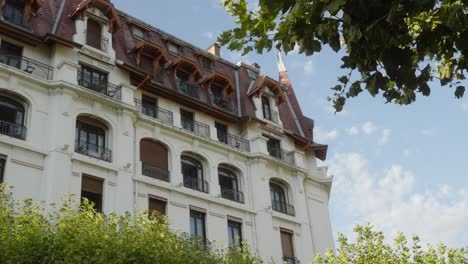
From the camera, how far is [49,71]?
2402 centimetres

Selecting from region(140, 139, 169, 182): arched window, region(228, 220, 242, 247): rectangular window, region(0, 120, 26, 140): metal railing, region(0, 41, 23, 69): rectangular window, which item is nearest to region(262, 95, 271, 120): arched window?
region(228, 220, 242, 247): rectangular window

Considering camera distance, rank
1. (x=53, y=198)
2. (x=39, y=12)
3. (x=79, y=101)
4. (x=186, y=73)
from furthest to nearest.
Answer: (x=186, y=73) → (x=39, y=12) → (x=79, y=101) → (x=53, y=198)

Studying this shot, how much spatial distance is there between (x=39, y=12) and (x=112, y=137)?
605 centimetres

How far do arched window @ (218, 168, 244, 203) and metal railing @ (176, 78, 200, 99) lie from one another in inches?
147

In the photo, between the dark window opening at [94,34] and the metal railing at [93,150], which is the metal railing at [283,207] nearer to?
the metal railing at [93,150]

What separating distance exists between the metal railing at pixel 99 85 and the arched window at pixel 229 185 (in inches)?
231

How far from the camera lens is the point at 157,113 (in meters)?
26.9

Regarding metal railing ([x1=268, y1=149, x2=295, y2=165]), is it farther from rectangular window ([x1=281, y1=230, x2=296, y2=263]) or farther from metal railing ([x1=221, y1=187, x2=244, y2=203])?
rectangular window ([x1=281, y1=230, x2=296, y2=263])

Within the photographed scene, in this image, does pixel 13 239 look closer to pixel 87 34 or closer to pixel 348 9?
pixel 348 9

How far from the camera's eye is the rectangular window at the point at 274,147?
30391 mm

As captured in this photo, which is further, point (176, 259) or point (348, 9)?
point (176, 259)

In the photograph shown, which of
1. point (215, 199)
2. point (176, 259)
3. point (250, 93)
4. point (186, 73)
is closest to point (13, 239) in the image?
point (176, 259)

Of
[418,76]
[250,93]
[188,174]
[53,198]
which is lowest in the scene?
[418,76]

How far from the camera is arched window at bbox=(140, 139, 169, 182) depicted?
985 inches
